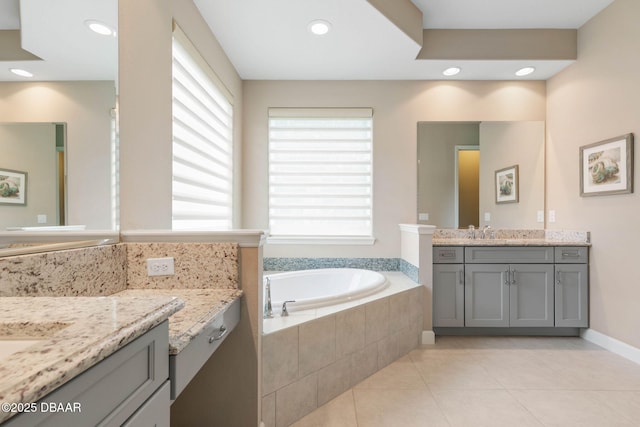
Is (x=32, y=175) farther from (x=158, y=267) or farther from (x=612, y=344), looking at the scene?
(x=612, y=344)

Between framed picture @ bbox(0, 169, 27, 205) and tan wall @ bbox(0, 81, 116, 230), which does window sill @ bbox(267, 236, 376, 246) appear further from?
framed picture @ bbox(0, 169, 27, 205)

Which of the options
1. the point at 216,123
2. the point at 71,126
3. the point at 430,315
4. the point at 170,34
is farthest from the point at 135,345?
the point at 430,315

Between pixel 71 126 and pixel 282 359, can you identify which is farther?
pixel 282 359

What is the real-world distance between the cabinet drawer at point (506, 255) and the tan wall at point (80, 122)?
275 cm

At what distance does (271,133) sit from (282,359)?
2.35 metres

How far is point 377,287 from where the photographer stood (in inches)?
92.2

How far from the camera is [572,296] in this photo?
2.71 metres

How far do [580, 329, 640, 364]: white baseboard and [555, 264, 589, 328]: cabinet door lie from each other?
93 mm

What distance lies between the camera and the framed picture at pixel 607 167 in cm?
229

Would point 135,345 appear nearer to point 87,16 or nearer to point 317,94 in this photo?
point 87,16

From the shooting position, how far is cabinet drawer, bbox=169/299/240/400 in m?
0.84

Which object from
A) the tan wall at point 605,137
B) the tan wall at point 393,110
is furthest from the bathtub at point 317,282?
the tan wall at point 605,137

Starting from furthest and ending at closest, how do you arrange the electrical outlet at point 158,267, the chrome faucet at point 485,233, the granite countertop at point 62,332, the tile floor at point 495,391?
the chrome faucet at point 485,233 < the tile floor at point 495,391 < the electrical outlet at point 158,267 < the granite countertop at point 62,332

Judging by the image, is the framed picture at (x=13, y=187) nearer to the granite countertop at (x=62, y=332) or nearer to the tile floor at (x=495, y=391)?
the granite countertop at (x=62, y=332)
